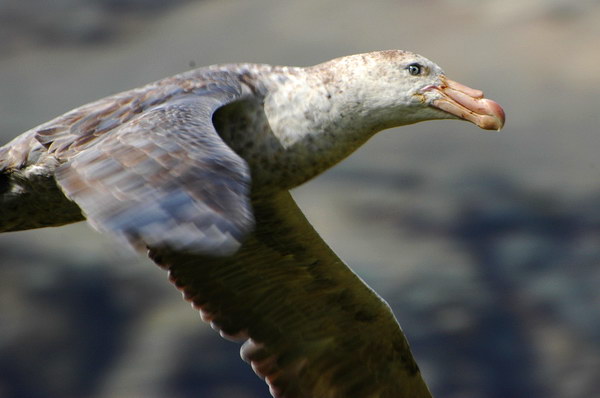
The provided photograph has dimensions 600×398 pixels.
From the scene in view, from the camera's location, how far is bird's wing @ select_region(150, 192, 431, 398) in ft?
18.7

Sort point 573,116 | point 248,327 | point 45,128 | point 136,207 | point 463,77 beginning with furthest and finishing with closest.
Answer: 1. point 573,116
2. point 463,77
3. point 248,327
4. point 45,128
5. point 136,207

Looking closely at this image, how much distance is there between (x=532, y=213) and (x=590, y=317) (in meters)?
1.65

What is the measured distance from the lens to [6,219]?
5.11 m

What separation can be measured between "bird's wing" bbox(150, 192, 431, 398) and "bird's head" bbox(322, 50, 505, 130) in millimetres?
932

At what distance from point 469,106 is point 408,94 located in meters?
0.28

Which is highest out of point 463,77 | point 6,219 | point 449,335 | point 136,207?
point 136,207

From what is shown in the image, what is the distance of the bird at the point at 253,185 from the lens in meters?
3.63

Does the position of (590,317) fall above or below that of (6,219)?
below

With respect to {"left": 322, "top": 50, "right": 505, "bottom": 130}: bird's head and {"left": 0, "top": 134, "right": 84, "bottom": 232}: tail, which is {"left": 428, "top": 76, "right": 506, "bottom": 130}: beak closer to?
{"left": 322, "top": 50, "right": 505, "bottom": 130}: bird's head

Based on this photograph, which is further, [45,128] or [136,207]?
[45,128]

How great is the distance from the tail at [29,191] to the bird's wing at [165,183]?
1.37 feet

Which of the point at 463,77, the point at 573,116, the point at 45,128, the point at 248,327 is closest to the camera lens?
the point at 45,128

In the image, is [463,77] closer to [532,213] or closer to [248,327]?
[532,213]

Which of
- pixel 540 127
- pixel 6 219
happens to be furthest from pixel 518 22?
pixel 6 219
